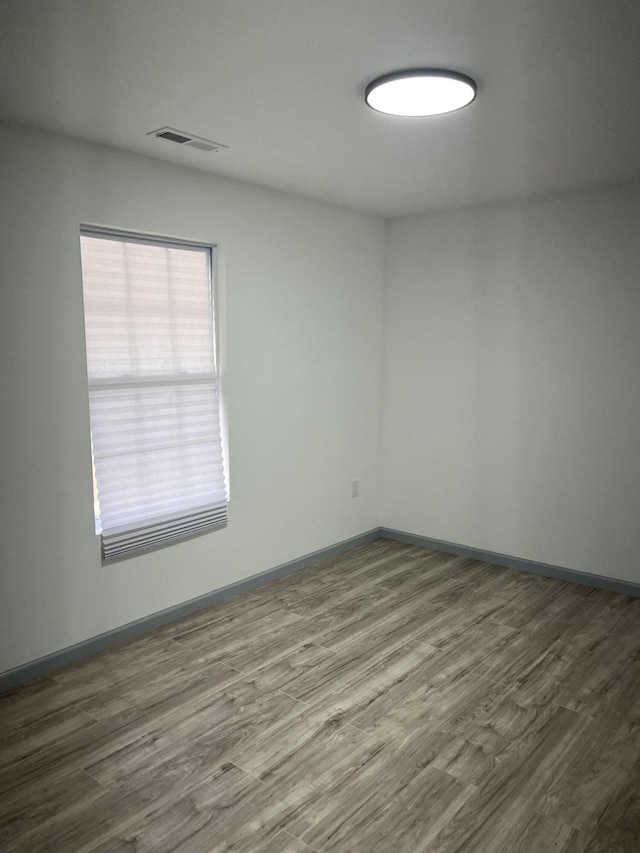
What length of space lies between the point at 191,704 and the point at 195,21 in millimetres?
2680

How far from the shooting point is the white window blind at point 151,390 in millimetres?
3311

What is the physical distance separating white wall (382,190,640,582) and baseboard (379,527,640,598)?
0.05 meters

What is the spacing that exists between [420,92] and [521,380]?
256 cm

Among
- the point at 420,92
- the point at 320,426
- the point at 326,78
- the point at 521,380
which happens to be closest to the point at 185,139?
the point at 326,78

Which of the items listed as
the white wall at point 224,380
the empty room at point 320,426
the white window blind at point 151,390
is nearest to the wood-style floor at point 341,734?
the empty room at point 320,426

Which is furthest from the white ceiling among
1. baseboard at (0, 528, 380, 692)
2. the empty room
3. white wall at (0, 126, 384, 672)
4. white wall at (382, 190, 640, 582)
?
baseboard at (0, 528, 380, 692)

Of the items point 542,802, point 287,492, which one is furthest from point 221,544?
point 542,802

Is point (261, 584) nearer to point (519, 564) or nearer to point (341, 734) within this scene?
point (341, 734)

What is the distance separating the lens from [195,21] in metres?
1.87

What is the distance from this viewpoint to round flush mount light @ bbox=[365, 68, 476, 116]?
88.1 inches

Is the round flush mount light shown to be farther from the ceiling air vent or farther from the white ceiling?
the ceiling air vent

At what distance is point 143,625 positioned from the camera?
3549mm

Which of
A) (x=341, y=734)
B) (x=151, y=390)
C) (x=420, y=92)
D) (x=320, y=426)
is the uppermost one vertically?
(x=420, y=92)

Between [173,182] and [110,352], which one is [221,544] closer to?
[110,352]
